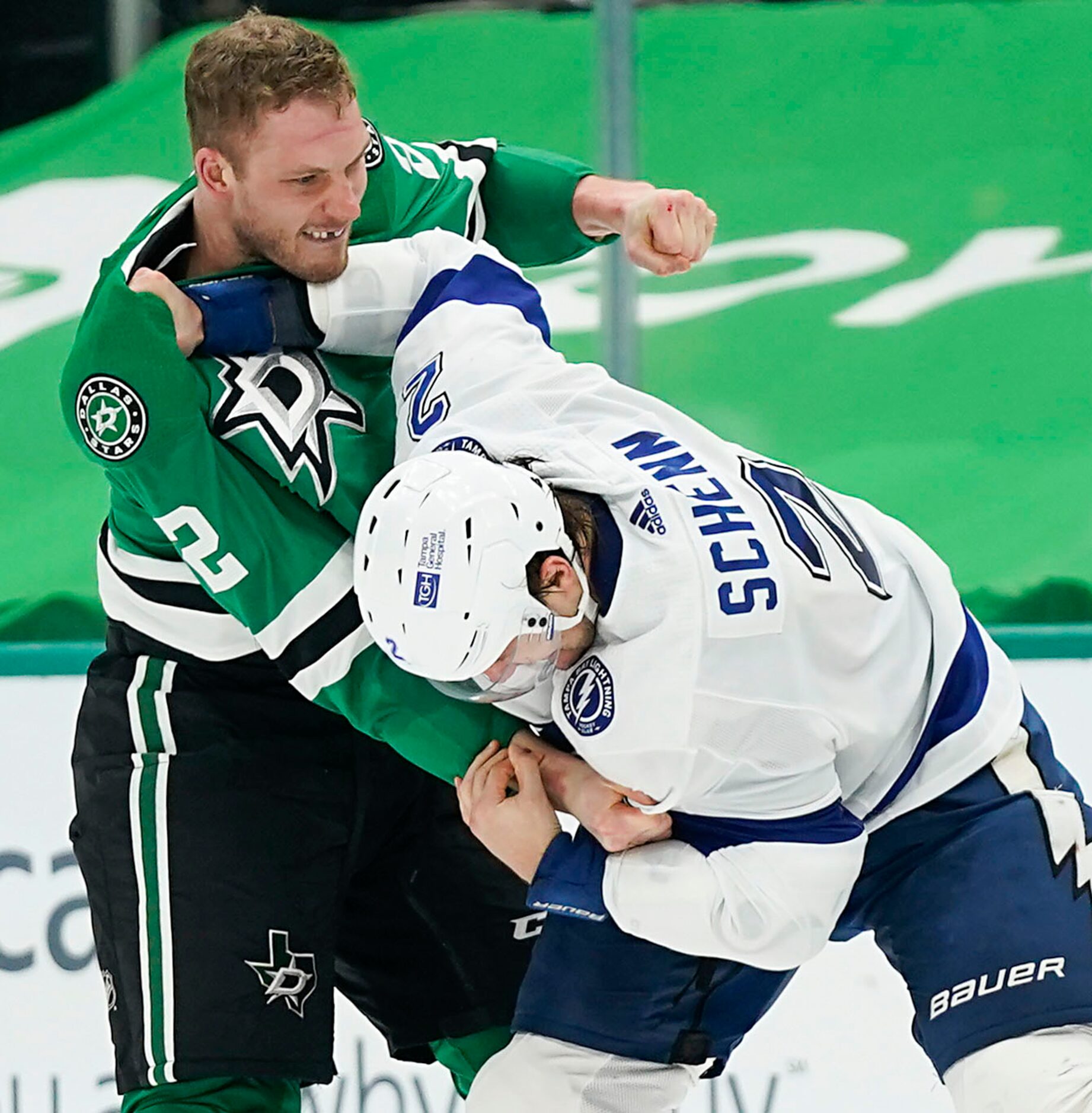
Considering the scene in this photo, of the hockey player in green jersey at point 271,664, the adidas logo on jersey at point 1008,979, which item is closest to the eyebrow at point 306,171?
the hockey player in green jersey at point 271,664

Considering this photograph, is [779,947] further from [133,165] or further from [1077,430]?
[133,165]

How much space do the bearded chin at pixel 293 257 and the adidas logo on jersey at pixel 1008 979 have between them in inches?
39.1

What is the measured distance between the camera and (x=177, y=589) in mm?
2305

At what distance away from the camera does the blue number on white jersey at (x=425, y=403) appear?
207 cm

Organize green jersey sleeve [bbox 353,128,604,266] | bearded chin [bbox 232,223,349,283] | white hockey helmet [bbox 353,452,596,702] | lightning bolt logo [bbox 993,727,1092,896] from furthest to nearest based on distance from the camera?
green jersey sleeve [bbox 353,128,604,266] < bearded chin [bbox 232,223,349,283] < lightning bolt logo [bbox 993,727,1092,896] < white hockey helmet [bbox 353,452,596,702]

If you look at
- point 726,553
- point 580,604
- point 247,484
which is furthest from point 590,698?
point 247,484

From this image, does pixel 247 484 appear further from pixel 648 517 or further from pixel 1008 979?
pixel 1008 979

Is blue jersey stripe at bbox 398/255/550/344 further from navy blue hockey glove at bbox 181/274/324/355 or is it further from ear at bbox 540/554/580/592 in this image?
ear at bbox 540/554/580/592

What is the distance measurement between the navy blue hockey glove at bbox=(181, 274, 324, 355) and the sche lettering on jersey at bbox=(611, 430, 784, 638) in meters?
0.42

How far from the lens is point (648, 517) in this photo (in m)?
1.92

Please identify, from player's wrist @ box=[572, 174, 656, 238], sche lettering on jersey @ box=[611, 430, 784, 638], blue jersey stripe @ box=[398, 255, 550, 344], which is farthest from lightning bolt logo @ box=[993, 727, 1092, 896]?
player's wrist @ box=[572, 174, 656, 238]

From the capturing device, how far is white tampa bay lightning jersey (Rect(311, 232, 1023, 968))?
190cm

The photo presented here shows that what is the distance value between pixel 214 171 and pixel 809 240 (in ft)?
7.16

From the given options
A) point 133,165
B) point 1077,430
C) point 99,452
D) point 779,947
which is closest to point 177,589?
point 99,452
